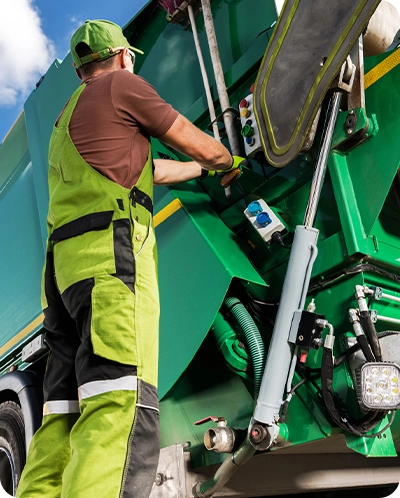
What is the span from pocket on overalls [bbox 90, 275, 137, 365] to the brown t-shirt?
0.34 metres

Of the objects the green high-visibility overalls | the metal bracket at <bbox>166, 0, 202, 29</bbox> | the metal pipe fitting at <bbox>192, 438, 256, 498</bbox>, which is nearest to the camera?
the green high-visibility overalls

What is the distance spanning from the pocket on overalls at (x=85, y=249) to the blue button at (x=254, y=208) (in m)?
0.53

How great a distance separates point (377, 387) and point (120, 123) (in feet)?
3.33

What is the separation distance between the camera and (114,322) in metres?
1.43

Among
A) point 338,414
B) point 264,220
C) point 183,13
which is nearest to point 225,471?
point 338,414

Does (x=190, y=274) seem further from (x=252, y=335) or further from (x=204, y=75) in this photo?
(x=204, y=75)

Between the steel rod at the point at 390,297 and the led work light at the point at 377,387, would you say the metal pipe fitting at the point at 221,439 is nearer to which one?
the led work light at the point at 377,387

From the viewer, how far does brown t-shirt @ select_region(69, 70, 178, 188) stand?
1.69 metres

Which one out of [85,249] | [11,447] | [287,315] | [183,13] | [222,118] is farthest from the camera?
[11,447]

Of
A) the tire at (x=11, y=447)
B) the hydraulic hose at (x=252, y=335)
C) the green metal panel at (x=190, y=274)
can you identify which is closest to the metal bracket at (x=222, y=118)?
the green metal panel at (x=190, y=274)

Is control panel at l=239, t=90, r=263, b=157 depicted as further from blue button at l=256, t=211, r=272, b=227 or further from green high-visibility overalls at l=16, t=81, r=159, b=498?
green high-visibility overalls at l=16, t=81, r=159, b=498

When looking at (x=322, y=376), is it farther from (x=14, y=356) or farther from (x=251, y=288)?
(x=14, y=356)

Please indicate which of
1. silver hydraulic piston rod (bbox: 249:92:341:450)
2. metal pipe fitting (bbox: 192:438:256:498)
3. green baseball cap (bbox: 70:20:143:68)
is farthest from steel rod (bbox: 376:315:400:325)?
green baseball cap (bbox: 70:20:143:68)

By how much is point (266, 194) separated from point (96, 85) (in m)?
0.65
